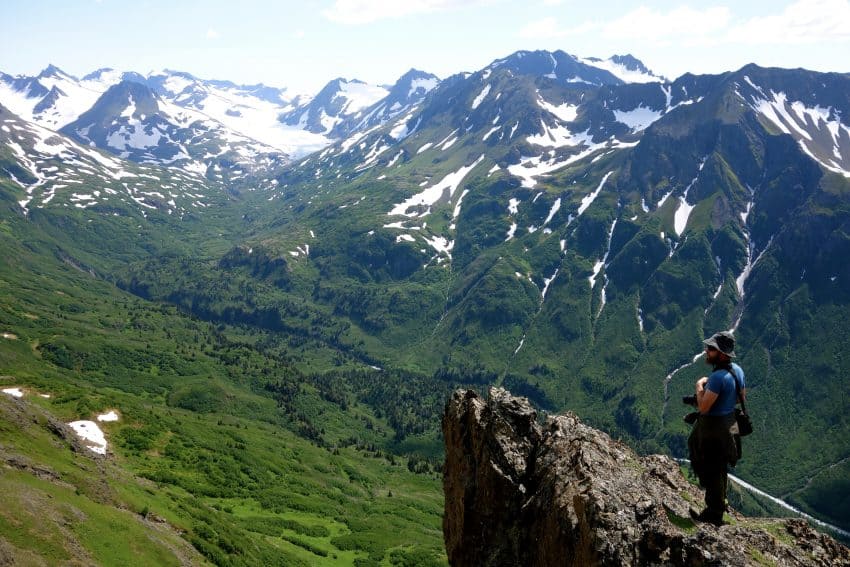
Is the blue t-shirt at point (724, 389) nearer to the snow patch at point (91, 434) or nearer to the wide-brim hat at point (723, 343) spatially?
the wide-brim hat at point (723, 343)

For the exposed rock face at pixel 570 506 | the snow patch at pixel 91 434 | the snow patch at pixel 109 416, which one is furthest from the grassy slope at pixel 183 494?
the exposed rock face at pixel 570 506

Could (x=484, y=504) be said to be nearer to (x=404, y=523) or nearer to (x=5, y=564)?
(x=5, y=564)

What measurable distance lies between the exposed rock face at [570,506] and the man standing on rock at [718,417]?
2.67 metres

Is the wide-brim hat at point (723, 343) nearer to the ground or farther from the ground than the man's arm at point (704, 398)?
farther from the ground

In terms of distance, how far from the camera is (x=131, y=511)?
2325 inches

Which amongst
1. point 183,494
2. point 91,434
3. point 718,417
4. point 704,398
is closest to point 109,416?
point 91,434

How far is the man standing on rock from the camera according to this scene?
21.2 metres

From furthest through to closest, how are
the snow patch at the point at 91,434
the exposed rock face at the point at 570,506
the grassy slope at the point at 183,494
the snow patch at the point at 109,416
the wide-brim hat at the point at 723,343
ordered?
1. the snow patch at the point at 109,416
2. the snow patch at the point at 91,434
3. the grassy slope at the point at 183,494
4. the exposed rock face at the point at 570,506
5. the wide-brim hat at the point at 723,343

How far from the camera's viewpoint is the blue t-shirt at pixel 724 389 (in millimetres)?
21109

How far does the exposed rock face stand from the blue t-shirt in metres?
5.08

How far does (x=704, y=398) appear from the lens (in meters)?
21.4

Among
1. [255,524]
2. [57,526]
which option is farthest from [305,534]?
[57,526]

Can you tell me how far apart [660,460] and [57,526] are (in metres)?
47.1

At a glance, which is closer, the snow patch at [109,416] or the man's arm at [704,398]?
the man's arm at [704,398]
